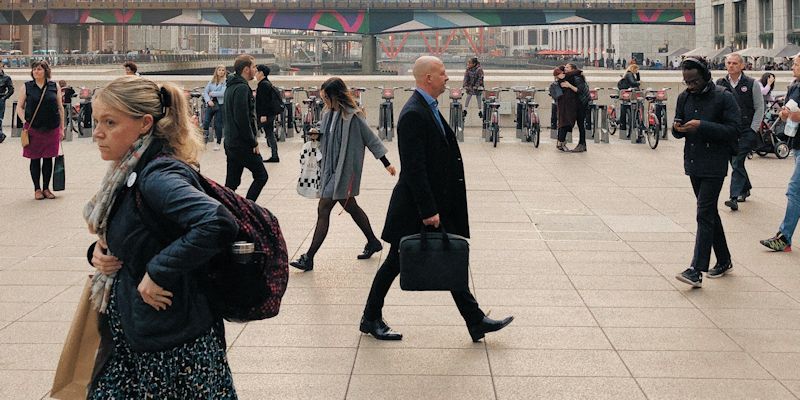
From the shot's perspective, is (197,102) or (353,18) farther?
(353,18)

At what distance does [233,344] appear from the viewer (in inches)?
268

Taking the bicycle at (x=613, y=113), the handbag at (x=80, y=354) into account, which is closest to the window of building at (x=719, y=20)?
the bicycle at (x=613, y=113)

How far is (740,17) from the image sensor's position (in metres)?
85.2

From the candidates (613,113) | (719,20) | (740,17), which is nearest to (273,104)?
(613,113)

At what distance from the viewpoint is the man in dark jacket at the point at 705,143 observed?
330 inches

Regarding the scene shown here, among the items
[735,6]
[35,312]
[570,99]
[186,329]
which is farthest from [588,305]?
[735,6]

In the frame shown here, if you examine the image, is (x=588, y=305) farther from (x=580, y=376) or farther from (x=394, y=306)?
(x=580, y=376)

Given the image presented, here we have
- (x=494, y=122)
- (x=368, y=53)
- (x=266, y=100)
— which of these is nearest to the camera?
→ (x=266, y=100)

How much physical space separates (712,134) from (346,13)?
3533 inches

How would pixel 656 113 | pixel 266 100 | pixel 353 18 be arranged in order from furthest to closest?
pixel 353 18 < pixel 656 113 < pixel 266 100

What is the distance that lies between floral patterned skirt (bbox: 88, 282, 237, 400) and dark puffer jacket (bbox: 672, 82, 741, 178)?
5.31 meters

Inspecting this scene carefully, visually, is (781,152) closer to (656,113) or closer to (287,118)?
(656,113)

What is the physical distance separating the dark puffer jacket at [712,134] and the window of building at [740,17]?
79032 millimetres

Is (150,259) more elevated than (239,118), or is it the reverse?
(239,118)
